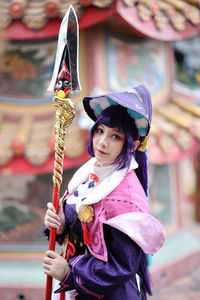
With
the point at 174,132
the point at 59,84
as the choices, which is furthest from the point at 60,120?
the point at 174,132

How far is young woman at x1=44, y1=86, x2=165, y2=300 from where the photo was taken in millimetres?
1400

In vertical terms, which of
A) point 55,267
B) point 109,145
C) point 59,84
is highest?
point 59,84

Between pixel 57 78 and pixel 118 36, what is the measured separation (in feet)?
8.22

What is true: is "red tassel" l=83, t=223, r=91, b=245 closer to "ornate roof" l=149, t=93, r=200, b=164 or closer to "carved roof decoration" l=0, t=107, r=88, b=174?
"carved roof decoration" l=0, t=107, r=88, b=174

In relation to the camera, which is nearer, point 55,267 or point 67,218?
point 55,267

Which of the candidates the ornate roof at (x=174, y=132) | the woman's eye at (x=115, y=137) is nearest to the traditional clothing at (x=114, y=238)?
the woman's eye at (x=115, y=137)

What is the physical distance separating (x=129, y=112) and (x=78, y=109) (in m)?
1.79

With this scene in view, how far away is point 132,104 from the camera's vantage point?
1455 millimetres

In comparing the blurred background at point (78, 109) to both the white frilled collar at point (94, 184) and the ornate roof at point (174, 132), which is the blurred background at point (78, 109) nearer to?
the ornate roof at point (174, 132)

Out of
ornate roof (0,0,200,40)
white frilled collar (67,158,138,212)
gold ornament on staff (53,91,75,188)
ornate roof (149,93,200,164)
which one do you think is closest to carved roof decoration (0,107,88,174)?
ornate roof (149,93,200,164)

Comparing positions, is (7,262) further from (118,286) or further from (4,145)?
(118,286)

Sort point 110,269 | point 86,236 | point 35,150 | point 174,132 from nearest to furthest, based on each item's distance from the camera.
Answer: point 110,269 → point 86,236 → point 35,150 → point 174,132

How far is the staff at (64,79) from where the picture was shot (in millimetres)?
1501

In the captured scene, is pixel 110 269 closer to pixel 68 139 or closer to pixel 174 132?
pixel 68 139
